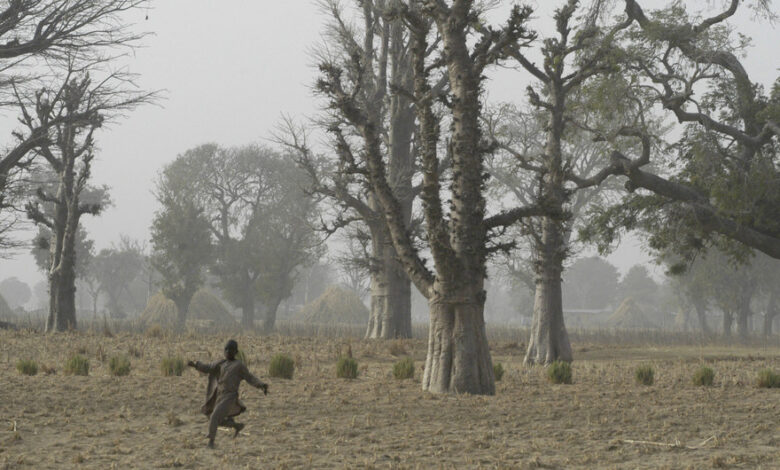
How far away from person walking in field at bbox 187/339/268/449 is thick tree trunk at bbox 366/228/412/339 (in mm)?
16966

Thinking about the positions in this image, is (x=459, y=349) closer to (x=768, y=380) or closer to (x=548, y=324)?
(x=768, y=380)

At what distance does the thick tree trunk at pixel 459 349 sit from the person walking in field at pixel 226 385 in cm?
457

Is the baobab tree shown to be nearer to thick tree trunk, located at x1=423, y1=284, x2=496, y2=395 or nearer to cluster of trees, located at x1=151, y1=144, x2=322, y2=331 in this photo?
thick tree trunk, located at x1=423, y1=284, x2=496, y2=395

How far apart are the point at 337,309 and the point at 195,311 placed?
9.42m

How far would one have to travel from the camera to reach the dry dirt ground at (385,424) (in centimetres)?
696

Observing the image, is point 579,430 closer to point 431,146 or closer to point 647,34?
point 431,146

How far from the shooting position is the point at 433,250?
10.8 m

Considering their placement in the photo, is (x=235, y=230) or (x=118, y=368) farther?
(x=235, y=230)

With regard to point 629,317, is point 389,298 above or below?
above

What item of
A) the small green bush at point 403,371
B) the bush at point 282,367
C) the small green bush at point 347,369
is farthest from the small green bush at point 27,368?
the small green bush at point 403,371

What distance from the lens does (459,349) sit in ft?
35.7

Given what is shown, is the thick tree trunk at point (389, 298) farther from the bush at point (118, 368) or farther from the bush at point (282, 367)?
the bush at point (118, 368)

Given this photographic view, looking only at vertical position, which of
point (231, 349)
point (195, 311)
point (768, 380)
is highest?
point (231, 349)

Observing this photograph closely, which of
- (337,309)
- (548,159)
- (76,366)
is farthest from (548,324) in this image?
(337,309)
